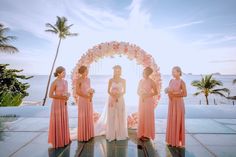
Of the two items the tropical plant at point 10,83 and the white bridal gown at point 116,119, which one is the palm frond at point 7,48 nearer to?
the tropical plant at point 10,83

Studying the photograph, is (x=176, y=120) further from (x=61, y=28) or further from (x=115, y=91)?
(x=61, y=28)

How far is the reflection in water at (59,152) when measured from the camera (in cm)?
522

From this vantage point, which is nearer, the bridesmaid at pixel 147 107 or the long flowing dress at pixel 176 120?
the long flowing dress at pixel 176 120

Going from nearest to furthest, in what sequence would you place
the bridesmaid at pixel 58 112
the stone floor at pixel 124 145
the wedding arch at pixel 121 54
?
the stone floor at pixel 124 145 < the bridesmaid at pixel 58 112 < the wedding arch at pixel 121 54

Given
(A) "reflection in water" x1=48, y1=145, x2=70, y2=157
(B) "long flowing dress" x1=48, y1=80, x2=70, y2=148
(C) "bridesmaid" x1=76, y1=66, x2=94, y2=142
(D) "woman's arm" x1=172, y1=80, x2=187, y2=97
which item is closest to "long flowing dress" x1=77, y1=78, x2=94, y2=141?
(C) "bridesmaid" x1=76, y1=66, x2=94, y2=142

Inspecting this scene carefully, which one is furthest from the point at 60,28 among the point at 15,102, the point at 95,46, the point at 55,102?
the point at 55,102

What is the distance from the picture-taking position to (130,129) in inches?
298

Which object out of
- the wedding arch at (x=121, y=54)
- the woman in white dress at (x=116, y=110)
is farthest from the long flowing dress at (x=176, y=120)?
the wedding arch at (x=121, y=54)

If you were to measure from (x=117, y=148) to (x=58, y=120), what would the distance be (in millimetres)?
1688

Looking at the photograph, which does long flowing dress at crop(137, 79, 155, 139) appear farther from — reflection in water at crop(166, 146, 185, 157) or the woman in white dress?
reflection in water at crop(166, 146, 185, 157)

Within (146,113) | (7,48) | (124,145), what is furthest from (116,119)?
(7,48)

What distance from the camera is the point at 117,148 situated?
5707 millimetres

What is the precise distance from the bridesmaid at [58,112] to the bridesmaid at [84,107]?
49 centimetres

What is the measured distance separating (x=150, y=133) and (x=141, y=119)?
47cm
